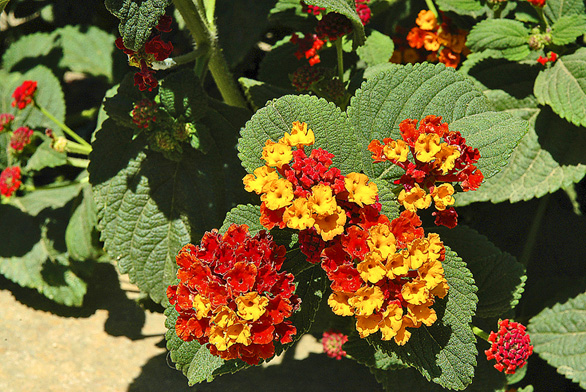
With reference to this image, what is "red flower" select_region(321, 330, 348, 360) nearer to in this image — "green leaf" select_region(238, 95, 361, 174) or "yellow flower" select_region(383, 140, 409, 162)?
"green leaf" select_region(238, 95, 361, 174)

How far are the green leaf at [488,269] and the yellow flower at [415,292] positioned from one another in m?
0.55

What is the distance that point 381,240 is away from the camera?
134cm

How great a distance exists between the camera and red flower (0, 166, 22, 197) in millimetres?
2426

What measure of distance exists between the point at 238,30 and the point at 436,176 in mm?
1560

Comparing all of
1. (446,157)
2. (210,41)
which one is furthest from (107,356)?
(446,157)

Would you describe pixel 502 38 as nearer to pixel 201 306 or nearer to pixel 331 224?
pixel 331 224

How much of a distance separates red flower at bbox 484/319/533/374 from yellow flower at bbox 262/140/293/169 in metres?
0.83

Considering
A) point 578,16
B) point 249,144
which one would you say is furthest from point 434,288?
point 578,16

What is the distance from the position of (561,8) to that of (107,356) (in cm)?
237

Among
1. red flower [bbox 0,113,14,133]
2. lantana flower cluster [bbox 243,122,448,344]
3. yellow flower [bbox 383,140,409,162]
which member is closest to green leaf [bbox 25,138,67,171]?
red flower [bbox 0,113,14,133]

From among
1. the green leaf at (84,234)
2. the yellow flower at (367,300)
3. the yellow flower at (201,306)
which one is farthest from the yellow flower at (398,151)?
the green leaf at (84,234)

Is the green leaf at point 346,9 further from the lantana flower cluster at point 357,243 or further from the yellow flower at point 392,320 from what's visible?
the yellow flower at point 392,320

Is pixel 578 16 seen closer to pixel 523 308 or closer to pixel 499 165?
pixel 499 165

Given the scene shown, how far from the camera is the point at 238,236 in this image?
1434mm
